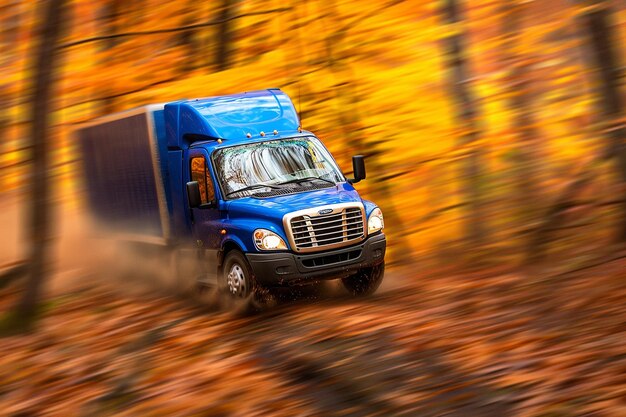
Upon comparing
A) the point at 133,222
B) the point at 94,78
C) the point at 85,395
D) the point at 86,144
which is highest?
the point at 94,78

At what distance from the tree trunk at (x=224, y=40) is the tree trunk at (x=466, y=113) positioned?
8.30m

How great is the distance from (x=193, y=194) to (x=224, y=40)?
12.1 metres

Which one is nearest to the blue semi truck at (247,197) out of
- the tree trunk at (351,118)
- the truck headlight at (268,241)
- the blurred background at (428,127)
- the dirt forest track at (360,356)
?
the truck headlight at (268,241)

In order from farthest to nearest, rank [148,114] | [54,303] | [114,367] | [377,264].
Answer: [54,303] → [148,114] → [377,264] → [114,367]

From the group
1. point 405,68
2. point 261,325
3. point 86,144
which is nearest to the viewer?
point 261,325

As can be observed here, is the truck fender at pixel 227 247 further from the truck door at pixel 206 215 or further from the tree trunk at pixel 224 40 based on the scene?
the tree trunk at pixel 224 40

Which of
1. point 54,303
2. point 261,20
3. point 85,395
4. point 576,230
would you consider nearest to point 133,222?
point 54,303

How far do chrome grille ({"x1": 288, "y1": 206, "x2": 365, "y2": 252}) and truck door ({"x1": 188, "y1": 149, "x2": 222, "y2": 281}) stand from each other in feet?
4.19

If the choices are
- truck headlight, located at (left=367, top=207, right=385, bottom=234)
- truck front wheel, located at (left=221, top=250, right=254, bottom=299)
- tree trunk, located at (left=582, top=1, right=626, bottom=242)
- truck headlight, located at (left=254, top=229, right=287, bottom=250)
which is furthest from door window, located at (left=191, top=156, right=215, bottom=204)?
tree trunk, located at (left=582, top=1, right=626, bottom=242)

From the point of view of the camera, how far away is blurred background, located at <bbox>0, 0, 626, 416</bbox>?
9.09 m

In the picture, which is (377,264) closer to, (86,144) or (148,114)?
(148,114)

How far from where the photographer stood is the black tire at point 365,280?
12.2 meters

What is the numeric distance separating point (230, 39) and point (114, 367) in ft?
47.7

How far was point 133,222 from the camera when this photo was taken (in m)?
14.9
